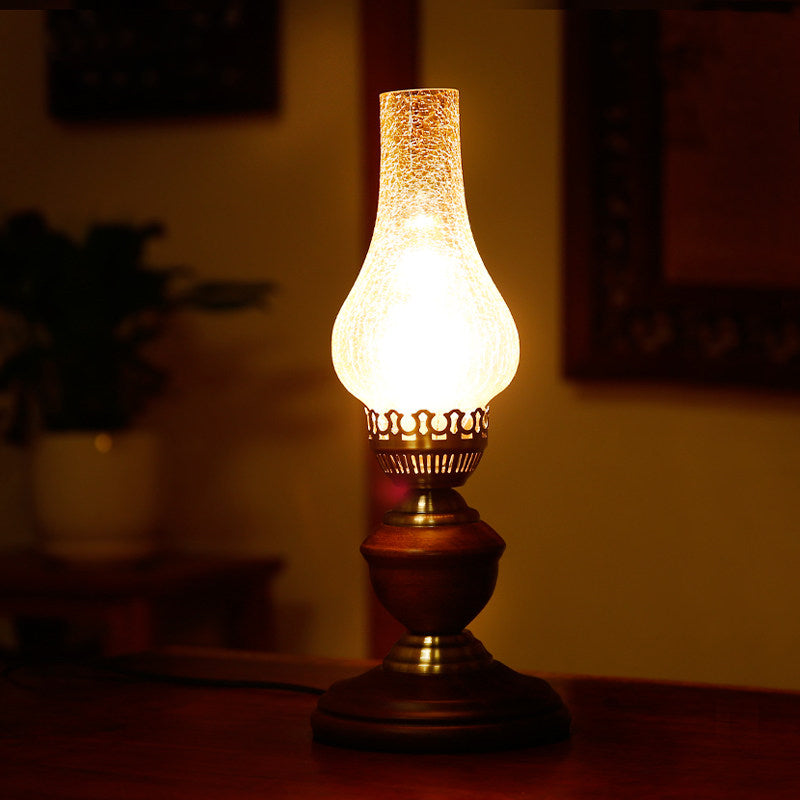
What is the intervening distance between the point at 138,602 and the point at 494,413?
0.68 meters

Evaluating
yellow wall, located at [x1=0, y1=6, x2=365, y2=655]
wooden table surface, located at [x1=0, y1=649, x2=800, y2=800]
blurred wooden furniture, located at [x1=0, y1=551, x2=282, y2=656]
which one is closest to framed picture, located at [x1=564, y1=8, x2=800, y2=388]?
yellow wall, located at [x1=0, y1=6, x2=365, y2=655]

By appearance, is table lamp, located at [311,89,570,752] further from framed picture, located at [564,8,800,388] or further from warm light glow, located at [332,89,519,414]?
framed picture, located at [564,8,800,388]

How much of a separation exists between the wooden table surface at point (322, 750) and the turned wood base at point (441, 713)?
1 centimetres

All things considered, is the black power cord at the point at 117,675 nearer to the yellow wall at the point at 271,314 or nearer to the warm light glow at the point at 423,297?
the warm light glow at the point at 423,297

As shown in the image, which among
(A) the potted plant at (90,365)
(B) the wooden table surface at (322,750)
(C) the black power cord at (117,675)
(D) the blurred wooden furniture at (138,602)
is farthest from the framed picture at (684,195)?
(C) the black power cord at (117,675)

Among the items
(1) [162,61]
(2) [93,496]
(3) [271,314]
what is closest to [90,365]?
(2) [93,496]

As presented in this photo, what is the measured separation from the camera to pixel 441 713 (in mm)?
1037

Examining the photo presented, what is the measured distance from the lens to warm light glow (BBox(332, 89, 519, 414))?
107 centimetres

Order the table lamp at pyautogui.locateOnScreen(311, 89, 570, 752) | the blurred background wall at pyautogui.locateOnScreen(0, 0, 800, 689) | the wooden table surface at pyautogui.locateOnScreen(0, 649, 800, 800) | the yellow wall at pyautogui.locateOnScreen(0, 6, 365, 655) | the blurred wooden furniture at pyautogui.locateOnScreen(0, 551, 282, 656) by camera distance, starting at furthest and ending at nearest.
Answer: the yellow wall at pyautogui.locateOnScreen(0, 6, 365, 655), the blurred background wall at pyautogui.locateOnScreen(0, 0, 800, 689), the blurred wooden furniture at pyautogui.locateOnScreen(0, 551, 282, 656), the table lamp at pyautogui.locateOnScreen(311, 89, 570, 752), the wooden table surface at pyautogui.locateOnScreen(0, 649, 800, 800)

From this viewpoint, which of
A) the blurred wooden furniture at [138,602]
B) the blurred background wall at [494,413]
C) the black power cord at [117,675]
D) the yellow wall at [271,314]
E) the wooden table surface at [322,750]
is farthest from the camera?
the yellow wall at [271,314]

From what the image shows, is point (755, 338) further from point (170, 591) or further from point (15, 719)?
point (15, 719)

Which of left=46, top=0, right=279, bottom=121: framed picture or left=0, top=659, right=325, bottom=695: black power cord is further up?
left=46, top=0, right=279, bottom=121: framed picture

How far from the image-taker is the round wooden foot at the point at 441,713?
40.8 inches

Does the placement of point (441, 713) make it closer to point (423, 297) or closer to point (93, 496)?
point (423, 297)
